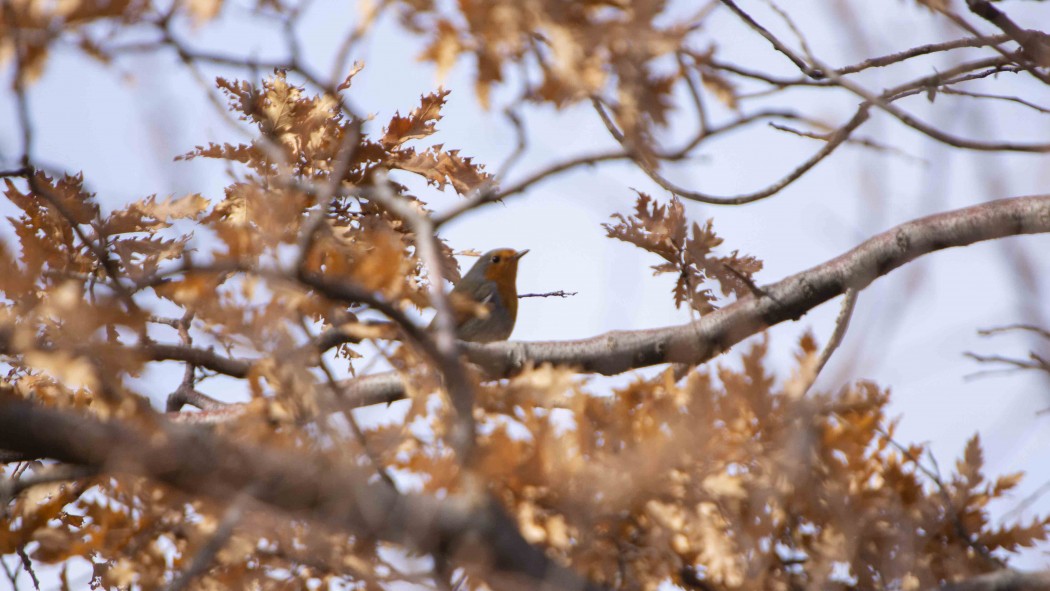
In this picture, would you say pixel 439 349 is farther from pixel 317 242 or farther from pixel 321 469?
pixel 317 242

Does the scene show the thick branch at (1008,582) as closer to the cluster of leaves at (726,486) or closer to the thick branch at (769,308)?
the cluster of leaves at (726,486)

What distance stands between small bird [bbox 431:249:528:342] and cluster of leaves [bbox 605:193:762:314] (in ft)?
11.9

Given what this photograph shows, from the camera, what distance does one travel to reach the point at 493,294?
28.2 feet

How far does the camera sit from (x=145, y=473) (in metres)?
2.35

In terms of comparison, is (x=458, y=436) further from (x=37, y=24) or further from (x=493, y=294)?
(x=493, y=294)

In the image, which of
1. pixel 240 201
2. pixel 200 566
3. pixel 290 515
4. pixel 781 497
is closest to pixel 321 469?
pixel 290 515

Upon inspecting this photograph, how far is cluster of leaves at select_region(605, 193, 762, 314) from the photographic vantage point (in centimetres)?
448

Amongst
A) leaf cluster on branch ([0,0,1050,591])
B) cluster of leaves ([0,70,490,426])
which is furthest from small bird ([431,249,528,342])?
leaf cluster on branch ([0,0,1050,591])

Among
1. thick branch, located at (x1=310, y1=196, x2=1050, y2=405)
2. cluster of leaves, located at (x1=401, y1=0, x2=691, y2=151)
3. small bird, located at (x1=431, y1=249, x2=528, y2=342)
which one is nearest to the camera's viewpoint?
cluster of leaves, located at (x1=401, y1=0, x2=691, y2=151)

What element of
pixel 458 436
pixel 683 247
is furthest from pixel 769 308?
pixel 458 436

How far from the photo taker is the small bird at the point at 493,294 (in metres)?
8.42

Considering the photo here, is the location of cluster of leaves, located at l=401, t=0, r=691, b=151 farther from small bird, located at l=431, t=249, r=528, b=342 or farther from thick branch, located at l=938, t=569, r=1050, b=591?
small bird, located at l=431, t=249, r=528, b=342

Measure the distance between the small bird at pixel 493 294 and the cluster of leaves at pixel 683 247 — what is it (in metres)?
3.64

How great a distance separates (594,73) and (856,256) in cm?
242
